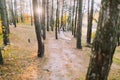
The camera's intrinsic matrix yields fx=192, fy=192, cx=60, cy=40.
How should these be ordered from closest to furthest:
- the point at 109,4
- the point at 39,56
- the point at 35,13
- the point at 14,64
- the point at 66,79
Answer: the point at 109,4 < the point at 66,79 < the point at 14,64 < the point at 35,13 < the point at 39,56

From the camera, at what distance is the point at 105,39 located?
156 inches

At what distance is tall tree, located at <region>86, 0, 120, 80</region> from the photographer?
3871 millimetres

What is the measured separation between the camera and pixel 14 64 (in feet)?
39.0

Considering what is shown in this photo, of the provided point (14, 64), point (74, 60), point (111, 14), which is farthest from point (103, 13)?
point (74, 60)

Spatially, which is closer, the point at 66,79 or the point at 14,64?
the point at 66,79

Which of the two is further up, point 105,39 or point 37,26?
point 105,39

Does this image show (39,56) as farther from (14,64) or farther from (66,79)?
(66,79)

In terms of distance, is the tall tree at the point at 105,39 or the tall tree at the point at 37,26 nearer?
the tall tree at the point at 105,39

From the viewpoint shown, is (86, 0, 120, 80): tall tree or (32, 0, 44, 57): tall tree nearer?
(86, 0, 120, 80): tall tree

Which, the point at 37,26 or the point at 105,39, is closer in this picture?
the point at 105,39

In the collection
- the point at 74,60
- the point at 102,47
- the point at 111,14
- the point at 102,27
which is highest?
the point at 111,14

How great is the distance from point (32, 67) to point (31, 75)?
1.50 meters

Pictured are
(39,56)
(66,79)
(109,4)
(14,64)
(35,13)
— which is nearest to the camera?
(109,4)

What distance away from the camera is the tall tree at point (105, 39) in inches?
152
